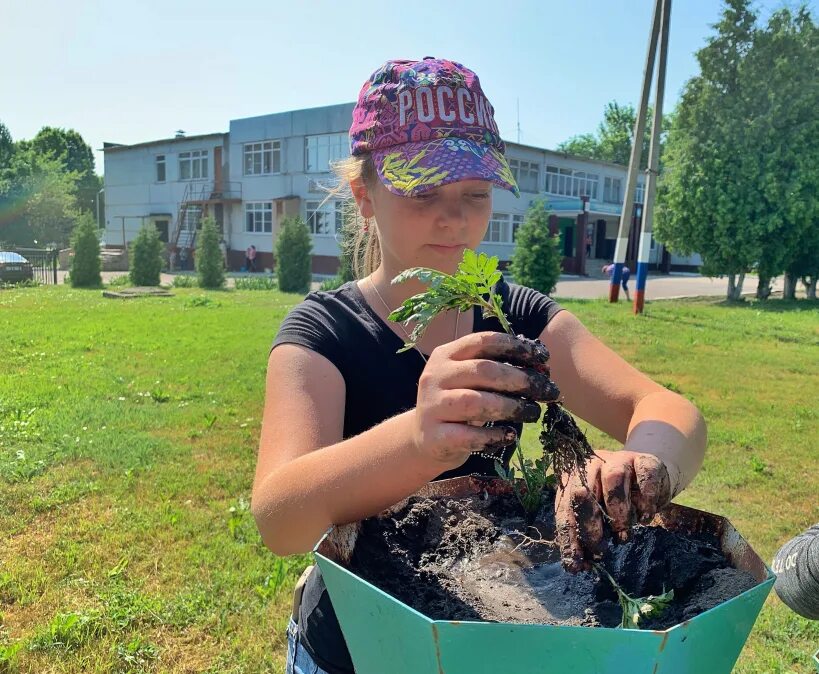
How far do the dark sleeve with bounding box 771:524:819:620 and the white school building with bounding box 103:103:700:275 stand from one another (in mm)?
26276

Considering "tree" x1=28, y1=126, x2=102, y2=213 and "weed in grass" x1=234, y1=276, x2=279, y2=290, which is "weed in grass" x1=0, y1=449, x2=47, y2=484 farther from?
"tree" x1=28, y1=126, x2=102, y2=213

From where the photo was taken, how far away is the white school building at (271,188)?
96.7 ft

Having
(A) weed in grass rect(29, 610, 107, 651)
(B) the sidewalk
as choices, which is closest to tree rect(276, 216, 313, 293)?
(B) the sidewalk

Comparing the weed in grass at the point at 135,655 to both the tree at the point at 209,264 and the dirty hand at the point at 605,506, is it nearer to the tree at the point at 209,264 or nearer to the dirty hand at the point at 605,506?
the dirty hand at the point at 605,506

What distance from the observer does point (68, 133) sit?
212 ft

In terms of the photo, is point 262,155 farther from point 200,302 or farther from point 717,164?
point 717,164

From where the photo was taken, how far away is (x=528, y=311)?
1.70 metres

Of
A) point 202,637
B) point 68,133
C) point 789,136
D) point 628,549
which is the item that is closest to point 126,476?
point 202,637

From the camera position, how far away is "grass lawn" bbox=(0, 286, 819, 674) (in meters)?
3.05

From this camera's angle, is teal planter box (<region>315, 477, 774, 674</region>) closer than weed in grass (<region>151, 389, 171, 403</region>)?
Yes

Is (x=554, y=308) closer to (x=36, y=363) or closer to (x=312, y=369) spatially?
(x=312, y=369)

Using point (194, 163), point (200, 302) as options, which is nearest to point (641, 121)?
point (200, 302)

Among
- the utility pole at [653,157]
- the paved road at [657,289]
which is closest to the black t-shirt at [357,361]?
the utility pole at [653,157]

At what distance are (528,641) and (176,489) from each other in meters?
4.34
